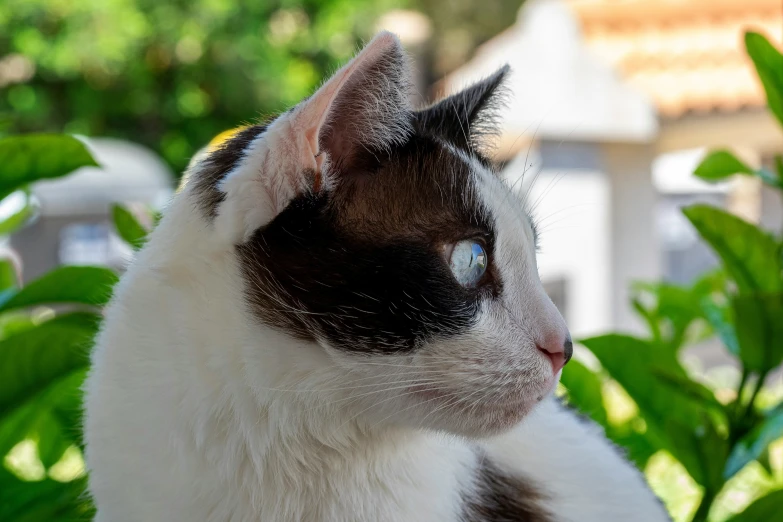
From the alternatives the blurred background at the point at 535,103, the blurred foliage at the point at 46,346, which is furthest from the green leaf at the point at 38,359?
the blurred background at the point at 535,103

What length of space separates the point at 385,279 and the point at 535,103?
3.18m

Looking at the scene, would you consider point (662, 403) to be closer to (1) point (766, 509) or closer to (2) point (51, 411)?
(1) point (766, 509)

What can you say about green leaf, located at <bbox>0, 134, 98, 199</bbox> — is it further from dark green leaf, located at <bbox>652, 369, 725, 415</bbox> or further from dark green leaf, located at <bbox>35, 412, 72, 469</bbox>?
dark green leaf, located at <bbox>652, 369, 725, 415</bbox>

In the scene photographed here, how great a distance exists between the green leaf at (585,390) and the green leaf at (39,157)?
784 mm

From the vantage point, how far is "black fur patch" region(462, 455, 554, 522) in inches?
34.8

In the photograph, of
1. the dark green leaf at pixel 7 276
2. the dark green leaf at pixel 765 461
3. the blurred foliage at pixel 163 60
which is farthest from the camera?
the blurred foliage at pixel 163 60

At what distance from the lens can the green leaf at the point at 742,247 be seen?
1.10 m

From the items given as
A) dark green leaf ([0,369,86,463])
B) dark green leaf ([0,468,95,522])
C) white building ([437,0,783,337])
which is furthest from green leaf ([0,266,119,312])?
white building ([437,0,783,337])

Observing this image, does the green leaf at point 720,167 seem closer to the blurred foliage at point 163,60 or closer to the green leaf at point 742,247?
the green leaf at point 742,247

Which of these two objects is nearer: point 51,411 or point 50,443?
point 51,411

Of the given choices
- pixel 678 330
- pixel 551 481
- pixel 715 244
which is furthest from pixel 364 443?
pixel 678 330

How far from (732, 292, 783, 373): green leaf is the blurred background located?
0.33 metres

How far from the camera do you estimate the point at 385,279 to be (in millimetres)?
782

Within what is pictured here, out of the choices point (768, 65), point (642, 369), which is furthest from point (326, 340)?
point (768, 65)
